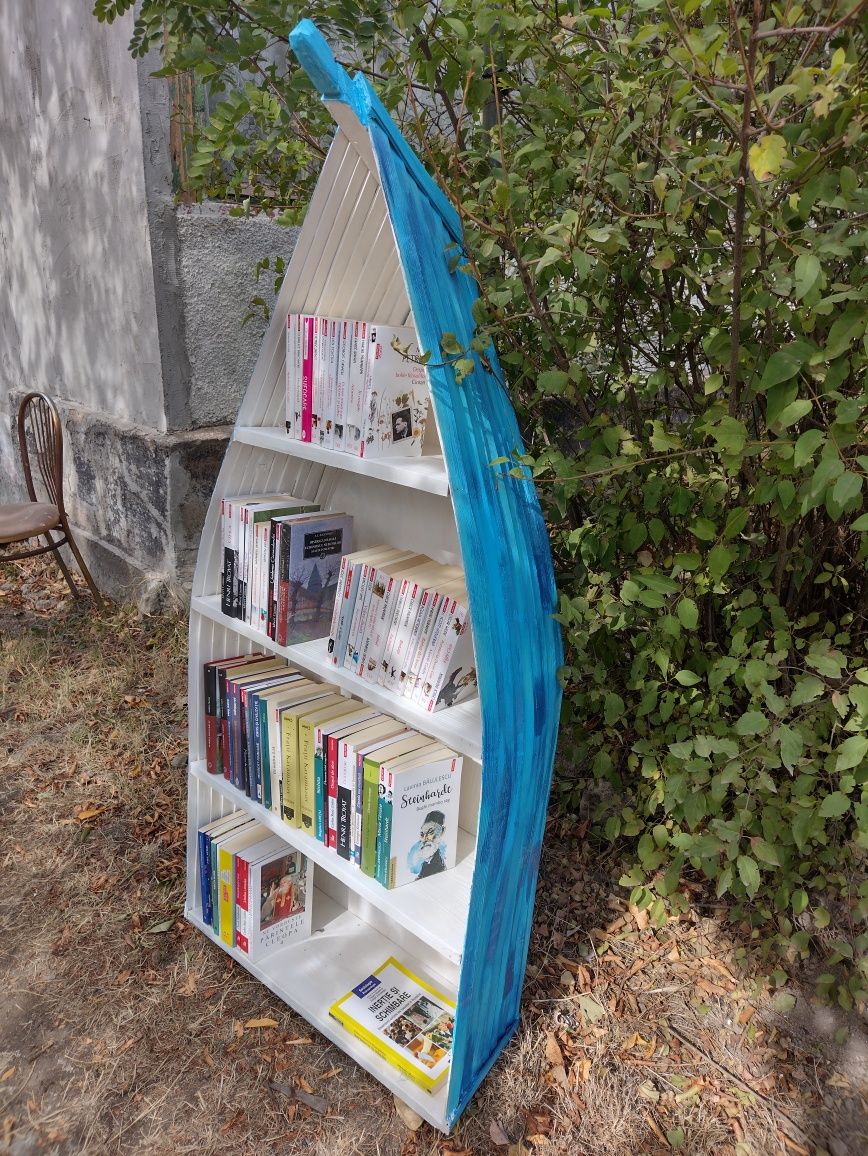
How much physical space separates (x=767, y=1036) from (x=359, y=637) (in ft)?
4.39

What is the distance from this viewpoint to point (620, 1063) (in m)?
1.94

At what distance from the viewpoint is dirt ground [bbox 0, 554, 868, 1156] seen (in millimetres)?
1802

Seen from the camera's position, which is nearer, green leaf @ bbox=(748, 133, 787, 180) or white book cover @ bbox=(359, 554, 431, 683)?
green leaf @ bbox=(748, 133, 787, 180)

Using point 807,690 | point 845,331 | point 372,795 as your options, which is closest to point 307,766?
point 372,795

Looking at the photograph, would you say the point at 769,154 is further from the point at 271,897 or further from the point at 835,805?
the point at 271,897

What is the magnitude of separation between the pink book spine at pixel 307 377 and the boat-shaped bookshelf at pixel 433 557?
0.06 metres

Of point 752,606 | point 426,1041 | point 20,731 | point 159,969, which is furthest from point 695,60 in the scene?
point 20,731

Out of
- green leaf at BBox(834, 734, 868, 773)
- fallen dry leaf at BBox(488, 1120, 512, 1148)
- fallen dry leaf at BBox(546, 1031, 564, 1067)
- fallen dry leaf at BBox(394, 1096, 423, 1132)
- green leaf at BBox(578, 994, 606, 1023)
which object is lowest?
fallen dry leaf at BBox(394, 1096, 423, 1132)

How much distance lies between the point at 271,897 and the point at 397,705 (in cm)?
80

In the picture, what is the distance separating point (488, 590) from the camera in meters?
1.53

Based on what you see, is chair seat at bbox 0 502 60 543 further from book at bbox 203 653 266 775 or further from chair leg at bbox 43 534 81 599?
book at bbox 203 653 266 775

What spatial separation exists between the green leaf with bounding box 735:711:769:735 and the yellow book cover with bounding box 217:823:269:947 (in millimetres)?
1311

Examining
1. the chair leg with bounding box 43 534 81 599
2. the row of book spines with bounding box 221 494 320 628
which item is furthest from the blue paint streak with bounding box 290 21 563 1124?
the chair leg with bounding box 43 534 81 599

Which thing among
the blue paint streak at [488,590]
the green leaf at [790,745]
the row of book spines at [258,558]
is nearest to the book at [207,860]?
the row of book spines at [258,558]
